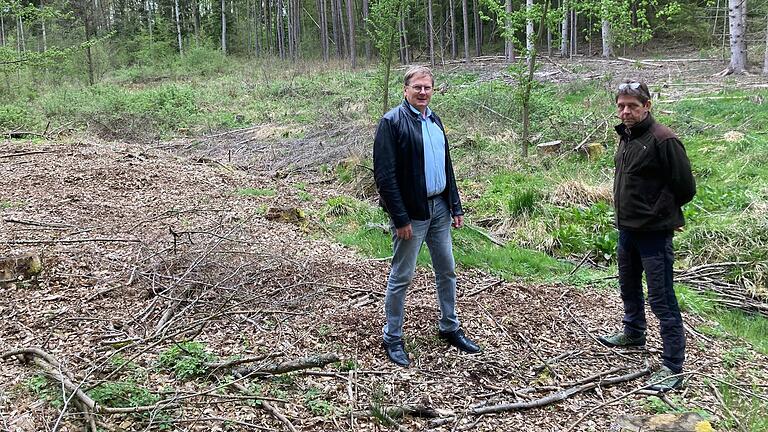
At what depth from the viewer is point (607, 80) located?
625 inches

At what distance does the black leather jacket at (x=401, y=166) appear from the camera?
3.30 metres

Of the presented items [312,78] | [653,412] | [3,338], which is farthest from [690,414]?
[312,78]

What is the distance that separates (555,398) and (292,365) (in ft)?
5.24

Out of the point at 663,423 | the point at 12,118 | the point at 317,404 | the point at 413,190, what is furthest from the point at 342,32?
the point at 663,423

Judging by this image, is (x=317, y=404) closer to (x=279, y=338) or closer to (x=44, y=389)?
(x=279, y=338)

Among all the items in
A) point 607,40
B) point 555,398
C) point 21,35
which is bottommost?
point 555,398

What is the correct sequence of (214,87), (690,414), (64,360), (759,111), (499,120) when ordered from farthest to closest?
(214,87), (499,120), (759,111), (64,360), (690,414)

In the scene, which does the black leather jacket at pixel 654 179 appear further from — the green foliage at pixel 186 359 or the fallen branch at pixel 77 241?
the fallen branch at pixel 77 241

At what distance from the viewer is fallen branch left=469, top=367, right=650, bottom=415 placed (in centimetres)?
319

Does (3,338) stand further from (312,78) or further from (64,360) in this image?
(312,78)

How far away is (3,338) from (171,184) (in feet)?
17.1

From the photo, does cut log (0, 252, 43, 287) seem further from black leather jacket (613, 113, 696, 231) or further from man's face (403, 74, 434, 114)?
black leather jacket (613, 113, 696, 231)

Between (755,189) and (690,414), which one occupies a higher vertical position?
(755,189)

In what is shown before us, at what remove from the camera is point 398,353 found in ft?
11.9
